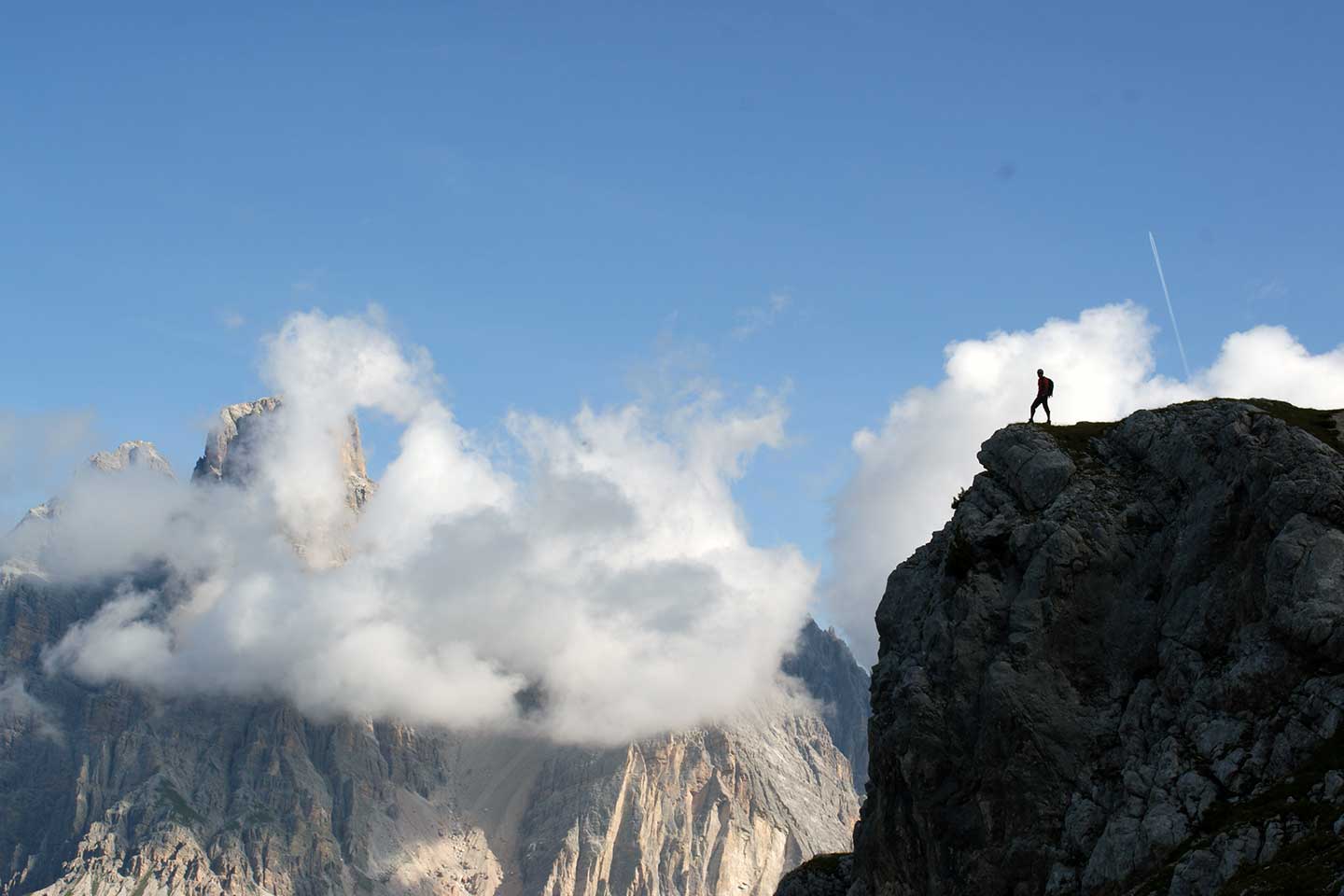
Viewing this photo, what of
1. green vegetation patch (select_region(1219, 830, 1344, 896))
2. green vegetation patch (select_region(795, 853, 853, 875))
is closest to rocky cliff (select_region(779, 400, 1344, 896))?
green vegetation patch (select_region(1219, 830, 1344, 896))

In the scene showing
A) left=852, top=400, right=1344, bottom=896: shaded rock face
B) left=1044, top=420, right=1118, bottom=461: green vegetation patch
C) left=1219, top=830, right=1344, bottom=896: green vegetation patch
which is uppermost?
left=1044, top=420, right=1118, bottom=461: green vegetation patch

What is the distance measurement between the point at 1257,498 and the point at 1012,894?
72.7 feet

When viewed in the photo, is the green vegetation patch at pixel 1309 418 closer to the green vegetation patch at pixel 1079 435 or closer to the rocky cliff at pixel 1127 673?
the rocky cliff at pixel 1127 673

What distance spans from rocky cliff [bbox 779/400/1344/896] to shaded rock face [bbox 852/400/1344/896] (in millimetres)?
104

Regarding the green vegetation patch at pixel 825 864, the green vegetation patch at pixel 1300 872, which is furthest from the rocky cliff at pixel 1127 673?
the green vegetation patch at pixel 825 864

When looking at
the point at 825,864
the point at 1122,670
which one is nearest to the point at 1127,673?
the point at 1122,670

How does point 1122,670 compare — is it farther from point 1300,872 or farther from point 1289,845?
point 1300,872

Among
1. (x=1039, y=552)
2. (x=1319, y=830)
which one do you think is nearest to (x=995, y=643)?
(x=1039, y=552)

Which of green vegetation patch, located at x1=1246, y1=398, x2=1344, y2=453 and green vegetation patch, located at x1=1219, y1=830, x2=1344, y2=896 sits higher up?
green vegetation patch, located at x1=1246, y1=398, x2=1344, y2=453

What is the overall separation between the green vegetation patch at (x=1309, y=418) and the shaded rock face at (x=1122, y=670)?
1.97ft

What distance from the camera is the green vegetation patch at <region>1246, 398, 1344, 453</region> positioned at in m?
68.1

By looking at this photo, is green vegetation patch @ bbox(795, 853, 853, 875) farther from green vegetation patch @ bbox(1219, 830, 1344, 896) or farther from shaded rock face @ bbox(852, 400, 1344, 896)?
green vegetation patch @ bbox(1219, 830, 1344, 896)

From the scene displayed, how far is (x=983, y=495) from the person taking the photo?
8225cm

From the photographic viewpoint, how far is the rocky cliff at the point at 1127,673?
60.5 m
